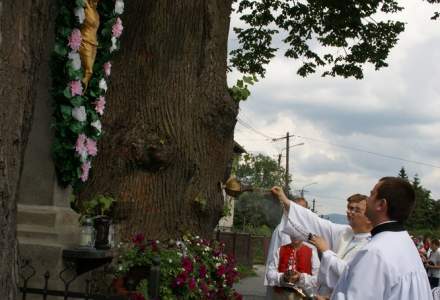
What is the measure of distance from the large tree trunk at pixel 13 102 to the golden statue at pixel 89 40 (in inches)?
92.5

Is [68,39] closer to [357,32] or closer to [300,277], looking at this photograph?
[300,277]

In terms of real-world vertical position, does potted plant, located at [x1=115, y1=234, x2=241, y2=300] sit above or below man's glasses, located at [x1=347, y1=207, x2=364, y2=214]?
below

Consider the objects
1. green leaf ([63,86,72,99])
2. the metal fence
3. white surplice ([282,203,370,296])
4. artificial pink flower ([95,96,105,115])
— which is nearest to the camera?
the metal fence

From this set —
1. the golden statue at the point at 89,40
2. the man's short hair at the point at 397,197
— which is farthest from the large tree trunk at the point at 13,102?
the golden statue at the point at 89,40

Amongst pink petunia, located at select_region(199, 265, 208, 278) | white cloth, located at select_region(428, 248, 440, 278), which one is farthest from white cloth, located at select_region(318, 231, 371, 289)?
white cloth, located at select_region(428, 248, 440, 278)

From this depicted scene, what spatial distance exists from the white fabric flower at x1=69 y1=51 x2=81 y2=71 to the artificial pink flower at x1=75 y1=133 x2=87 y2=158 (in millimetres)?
614

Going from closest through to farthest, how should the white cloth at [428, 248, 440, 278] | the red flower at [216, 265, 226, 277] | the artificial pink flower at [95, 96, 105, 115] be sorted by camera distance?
the artificial pink flower at [95, 96, 105, 115]
the red flower at [216, 265, 226, 277]
the white cloth at [428, 248, 440, 278]

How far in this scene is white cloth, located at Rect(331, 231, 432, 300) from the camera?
391 cm

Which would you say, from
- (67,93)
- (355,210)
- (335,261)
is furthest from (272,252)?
(67,93)

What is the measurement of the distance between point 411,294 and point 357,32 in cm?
1218

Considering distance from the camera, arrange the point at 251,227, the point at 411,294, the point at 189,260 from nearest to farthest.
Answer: the point at 411,294 < the point at 189,260 < the point at 251,227

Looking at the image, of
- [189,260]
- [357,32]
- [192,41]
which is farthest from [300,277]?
[357,32]

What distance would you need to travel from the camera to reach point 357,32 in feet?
50.7

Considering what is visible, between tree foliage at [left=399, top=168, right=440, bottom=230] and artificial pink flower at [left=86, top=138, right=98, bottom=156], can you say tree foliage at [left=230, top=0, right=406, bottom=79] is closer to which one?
artificial pink flower at [left=86, top=138, right=98, bottom=156]
